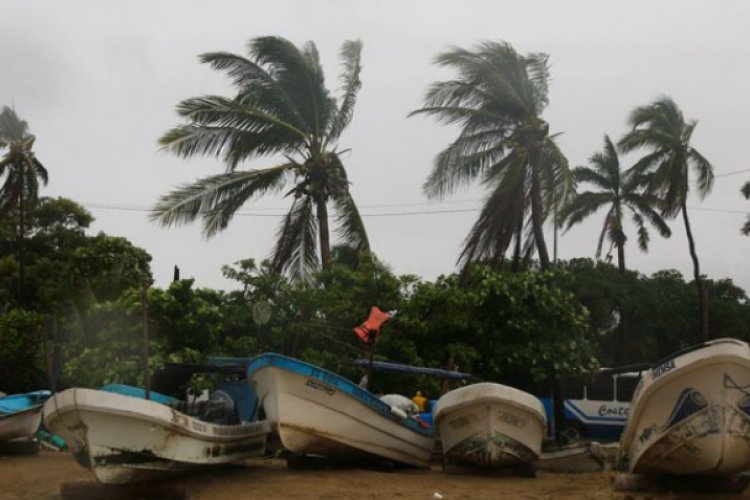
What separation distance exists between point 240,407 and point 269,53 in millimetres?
8444

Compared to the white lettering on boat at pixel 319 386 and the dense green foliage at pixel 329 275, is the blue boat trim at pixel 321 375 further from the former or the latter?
the dense green foliage at pixel 329 275

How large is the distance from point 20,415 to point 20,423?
0.17 m

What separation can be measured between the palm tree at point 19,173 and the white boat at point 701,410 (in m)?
19.1

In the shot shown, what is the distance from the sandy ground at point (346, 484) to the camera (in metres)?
9.65

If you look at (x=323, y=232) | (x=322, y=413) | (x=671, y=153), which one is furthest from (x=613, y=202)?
(x=322, y=413)

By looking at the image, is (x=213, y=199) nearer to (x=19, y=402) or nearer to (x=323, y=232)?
(x=323, y=232)

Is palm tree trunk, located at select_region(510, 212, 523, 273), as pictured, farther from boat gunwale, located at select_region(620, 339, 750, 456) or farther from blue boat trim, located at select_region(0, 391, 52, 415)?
blue boat trim, located at select_region(0, 391, 52, 415)

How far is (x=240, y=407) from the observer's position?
1398 centimetres

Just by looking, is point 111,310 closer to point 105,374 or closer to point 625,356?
point 105,374

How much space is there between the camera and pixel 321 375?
433 inches

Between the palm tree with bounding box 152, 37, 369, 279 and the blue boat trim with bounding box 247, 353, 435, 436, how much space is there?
22.0ft

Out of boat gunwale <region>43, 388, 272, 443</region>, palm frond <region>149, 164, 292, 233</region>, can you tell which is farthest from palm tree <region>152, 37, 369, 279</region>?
boat gunwale <region>43, 388, 272, 443</region>

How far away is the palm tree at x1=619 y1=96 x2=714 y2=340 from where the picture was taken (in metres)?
22.2

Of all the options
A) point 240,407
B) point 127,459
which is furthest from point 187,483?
point 240,407
